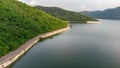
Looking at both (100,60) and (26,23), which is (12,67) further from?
(26,23)

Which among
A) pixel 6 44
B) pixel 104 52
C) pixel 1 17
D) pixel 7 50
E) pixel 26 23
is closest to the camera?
pixel 7 50

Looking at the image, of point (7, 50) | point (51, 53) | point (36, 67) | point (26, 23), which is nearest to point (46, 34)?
point (26, 23)

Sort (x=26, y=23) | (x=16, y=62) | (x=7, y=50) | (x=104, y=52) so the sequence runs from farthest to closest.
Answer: (x=26, y=23)
(x=104, y=52)
(x=7, y=50)
(x=16, y=62)

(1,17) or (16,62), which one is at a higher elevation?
(1,17)

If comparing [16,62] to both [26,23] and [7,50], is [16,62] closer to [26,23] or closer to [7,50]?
[7,50]

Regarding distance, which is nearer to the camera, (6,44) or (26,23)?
(6,44)

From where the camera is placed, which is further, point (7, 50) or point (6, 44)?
point (6, 44)

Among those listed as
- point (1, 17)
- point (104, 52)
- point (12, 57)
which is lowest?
point (104, 52)

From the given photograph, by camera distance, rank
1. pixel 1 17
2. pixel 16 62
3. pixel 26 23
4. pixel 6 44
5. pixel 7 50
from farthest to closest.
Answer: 1. pixel 26 23
2. pixel 1 17
3. pixel 6 44
4. pixel 7 50
5. pixel 16 62

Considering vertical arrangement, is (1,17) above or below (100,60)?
above

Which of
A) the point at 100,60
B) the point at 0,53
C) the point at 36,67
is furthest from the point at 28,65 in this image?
the point at 100,60
